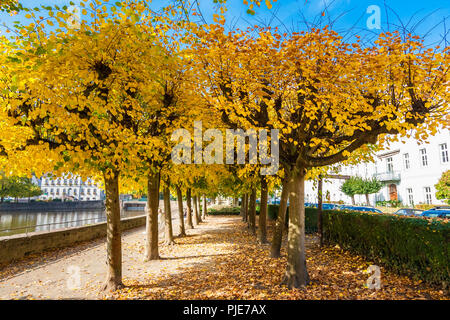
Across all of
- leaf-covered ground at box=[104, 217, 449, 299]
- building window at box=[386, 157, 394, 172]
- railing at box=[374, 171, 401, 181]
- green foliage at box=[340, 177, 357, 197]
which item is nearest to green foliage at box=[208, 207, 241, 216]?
green foliage at box=[340, 177, 357, 197]

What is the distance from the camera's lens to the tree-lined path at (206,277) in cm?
595

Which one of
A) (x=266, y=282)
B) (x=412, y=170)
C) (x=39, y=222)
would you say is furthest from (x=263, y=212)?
(x=39, y=222)

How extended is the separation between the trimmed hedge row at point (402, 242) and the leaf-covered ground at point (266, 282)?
30 centimetres

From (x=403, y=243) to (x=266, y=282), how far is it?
3674 mm

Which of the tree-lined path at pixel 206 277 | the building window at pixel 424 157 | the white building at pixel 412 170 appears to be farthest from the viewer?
the building window at pixel 424 157

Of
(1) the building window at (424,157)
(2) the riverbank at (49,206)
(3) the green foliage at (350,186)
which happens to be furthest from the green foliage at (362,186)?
(2) the riverbank at (49,206)

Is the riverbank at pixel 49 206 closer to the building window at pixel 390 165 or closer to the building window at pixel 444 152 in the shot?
the building window at pixel 390 165

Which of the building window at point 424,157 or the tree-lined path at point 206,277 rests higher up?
the building window at point 424,157

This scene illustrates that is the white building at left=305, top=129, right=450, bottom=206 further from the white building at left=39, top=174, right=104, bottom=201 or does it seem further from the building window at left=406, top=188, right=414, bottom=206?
the white building at left=39, top=174, right=104, bottom=201

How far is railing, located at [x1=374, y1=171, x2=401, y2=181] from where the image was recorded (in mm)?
30578

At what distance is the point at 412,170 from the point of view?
28.0 metres

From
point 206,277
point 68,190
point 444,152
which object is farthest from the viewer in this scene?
point 68,190

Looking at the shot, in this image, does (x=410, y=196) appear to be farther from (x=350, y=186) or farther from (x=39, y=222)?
(x=39, y=222)

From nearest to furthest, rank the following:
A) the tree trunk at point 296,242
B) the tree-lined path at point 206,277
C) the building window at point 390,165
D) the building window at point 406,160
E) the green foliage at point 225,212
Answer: the tree-lined path at point 206,277, the tree trunk at point 296,242, the building window at point 406,160, the building window at point 390,165, the green foliage at point 225,212
